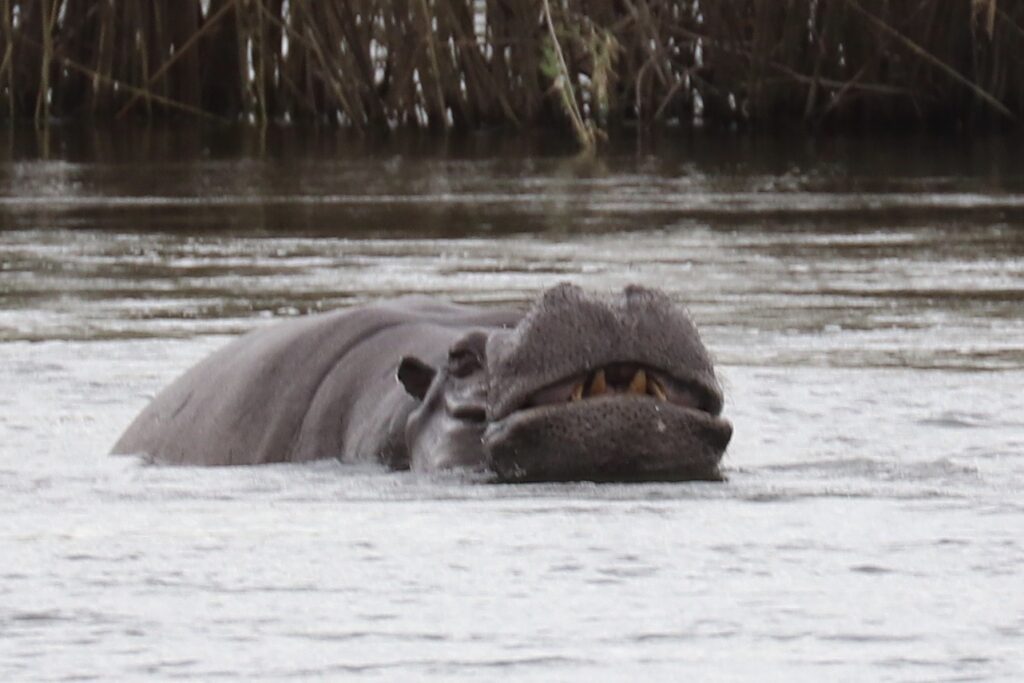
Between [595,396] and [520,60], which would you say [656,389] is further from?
[520,60]

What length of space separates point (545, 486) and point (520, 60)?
1038 cm

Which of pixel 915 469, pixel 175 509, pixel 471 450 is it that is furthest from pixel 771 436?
pixel 175 509

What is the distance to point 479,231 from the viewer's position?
35.4 feet

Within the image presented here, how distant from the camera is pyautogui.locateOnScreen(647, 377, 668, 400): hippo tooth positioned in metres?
4.98

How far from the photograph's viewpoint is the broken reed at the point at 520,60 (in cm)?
1499

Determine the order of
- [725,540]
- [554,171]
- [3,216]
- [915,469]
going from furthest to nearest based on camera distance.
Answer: [554,171] → [3,216] → [915,469] → [725,540]

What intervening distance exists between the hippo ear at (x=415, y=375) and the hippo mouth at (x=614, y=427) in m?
0.23

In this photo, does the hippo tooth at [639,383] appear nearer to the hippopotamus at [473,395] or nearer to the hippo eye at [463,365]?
the hippopotamus at [473,395]

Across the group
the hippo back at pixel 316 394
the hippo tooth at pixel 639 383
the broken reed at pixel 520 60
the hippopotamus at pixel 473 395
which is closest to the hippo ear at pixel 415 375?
the hippopotamus at pixel 473 395

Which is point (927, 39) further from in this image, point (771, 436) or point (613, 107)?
point (771, 436)

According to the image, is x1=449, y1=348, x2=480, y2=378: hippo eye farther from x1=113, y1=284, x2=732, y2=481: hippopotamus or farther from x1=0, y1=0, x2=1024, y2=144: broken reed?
x1=0, y1=0, x2=1024, y2=144: broken reed

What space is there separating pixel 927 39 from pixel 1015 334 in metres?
7.64

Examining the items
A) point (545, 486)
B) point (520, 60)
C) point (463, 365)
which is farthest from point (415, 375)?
point (520, 60)

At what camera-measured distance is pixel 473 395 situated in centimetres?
513
